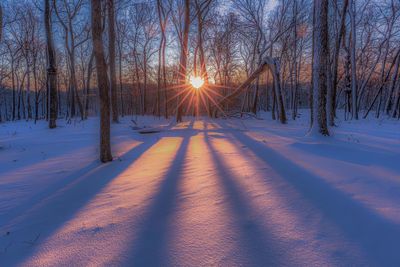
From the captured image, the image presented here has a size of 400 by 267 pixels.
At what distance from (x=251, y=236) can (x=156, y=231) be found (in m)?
0.73

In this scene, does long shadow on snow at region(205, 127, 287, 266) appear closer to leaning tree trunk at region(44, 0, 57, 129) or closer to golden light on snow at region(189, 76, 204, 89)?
leaning tree trunk at region(44, 0, 57, 129)

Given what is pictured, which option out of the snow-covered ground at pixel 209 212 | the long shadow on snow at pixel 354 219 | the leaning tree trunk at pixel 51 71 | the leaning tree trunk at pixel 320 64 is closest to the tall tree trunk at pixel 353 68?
the leaning tree trunk at pixel 320 64

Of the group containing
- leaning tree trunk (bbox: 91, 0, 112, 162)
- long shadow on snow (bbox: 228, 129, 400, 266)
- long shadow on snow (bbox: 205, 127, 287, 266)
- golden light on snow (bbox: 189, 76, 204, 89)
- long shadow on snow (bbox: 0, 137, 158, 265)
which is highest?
golden light on snow (bbox: 189, 76, 204, 89)

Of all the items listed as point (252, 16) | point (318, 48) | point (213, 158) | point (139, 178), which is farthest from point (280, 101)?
point (252, 16)

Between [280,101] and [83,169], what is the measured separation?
8515 mm

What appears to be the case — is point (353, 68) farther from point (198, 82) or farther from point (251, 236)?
point (251, 236)

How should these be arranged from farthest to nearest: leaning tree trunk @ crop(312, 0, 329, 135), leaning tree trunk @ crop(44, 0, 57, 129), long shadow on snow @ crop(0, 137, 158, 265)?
1. leaning tree trunk @ crop(44, 0, 57, 129)
2. leaning tree trunk @ crop(312, 0, 329, 135)
3. long shadow on snow @ crop(0, 137, 158, 265)

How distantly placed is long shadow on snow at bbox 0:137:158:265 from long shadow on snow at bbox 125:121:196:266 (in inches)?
29.4

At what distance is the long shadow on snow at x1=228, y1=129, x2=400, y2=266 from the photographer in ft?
4.35

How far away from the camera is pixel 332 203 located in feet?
6.51

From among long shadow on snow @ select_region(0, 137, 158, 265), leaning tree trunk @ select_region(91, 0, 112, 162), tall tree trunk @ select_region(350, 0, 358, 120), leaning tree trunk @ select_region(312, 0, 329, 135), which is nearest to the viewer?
long shadow on snow @ select_region(0, 137, 158, 265)

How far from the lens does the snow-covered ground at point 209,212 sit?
1.40 meters

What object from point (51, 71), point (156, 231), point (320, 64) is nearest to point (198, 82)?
point (51, 71)

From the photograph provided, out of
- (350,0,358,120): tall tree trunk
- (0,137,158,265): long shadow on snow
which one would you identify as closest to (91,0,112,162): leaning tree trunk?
(0,137,158,265): long shadow on snow
